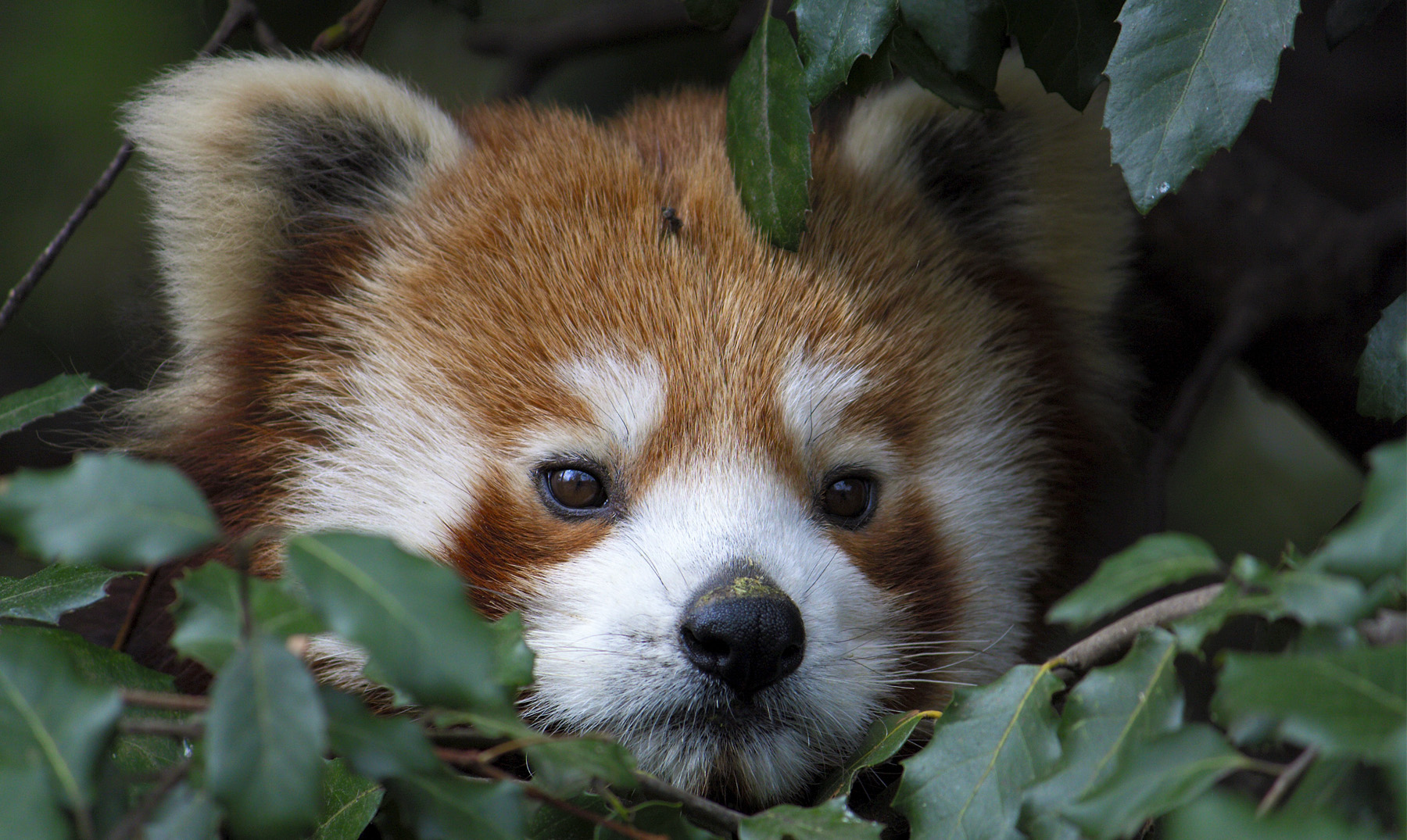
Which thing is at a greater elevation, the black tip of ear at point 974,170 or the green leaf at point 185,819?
the black tip of ear at point 974,170

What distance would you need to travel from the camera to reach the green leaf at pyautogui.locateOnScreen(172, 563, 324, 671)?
1.28 metres

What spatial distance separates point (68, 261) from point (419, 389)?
11.1 ft

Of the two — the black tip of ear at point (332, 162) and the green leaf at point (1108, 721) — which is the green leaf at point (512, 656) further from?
the black tip of ear at point (332, 162)

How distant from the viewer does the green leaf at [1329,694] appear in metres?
1.08

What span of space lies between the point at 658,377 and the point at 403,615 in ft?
4.00

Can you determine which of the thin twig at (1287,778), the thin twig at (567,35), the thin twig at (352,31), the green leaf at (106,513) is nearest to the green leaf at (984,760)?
the thin twig at (1287,778)

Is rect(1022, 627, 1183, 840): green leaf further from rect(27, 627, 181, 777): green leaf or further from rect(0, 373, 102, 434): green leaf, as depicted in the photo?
rect(0, 373, 102, 434): green leaf

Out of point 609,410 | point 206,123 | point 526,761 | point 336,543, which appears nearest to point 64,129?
point 206,123

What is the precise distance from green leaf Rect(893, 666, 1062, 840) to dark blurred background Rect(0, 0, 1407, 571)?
2.05m

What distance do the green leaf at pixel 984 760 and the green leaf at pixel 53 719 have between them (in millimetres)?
1062

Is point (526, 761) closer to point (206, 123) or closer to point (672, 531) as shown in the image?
point (672, 531)

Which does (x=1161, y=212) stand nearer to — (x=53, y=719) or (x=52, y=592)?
(x=52, y=592)

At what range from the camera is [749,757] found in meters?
2.21

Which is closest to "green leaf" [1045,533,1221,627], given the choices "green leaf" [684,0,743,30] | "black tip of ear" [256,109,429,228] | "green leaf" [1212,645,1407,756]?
"green leaf" [1212,645,1407,756]
